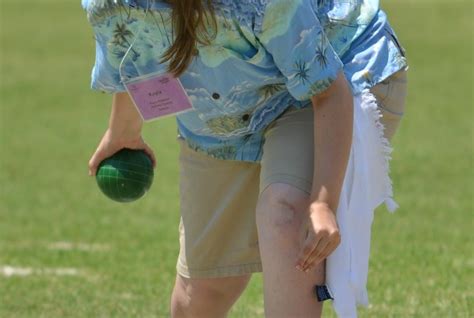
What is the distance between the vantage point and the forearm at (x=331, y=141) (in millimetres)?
3510

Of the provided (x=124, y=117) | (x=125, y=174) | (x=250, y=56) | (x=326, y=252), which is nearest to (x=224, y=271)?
(x=125, y=174)

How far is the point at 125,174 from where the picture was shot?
4.45 metres

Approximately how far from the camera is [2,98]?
1541 cm

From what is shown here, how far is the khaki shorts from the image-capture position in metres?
4.09

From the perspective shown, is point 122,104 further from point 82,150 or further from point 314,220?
point 82,150

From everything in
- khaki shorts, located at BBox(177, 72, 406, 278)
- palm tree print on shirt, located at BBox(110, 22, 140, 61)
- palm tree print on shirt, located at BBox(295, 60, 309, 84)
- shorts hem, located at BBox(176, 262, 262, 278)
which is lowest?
shorts hem, located at BBox(176, 262, 262, 278)

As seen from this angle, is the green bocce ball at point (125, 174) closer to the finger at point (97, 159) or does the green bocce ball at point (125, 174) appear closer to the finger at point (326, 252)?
the finger at point (97, 159)

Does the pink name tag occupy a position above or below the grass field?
above

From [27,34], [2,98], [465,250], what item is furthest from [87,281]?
[27,34]

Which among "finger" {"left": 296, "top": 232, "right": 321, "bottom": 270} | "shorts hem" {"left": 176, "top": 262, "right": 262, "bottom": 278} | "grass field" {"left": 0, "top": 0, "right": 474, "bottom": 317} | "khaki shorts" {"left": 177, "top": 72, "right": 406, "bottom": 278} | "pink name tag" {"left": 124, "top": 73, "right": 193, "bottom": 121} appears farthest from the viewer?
"grass field" {"left": 0, "top": 0, "right": 474, "bottom": 317}

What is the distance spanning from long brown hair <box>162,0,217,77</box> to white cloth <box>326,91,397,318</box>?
1.88ft

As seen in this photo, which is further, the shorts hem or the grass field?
the grass field

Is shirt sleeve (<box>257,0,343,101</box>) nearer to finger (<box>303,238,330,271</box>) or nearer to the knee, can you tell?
the knee

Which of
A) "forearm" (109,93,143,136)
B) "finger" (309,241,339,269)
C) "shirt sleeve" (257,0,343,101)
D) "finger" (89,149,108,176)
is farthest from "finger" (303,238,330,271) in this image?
"finger" (89,149,108,176)
